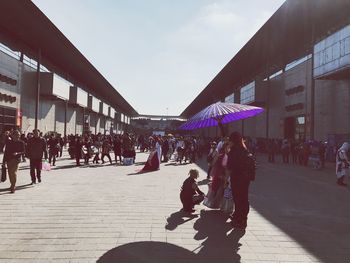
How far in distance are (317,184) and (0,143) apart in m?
22.8

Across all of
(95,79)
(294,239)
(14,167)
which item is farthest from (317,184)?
(95,79)

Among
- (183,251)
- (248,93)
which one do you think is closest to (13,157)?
(183,251)

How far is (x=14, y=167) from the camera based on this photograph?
994 cm

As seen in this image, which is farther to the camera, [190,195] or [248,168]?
[190,195]

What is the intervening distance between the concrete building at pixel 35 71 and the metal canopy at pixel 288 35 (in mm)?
16317

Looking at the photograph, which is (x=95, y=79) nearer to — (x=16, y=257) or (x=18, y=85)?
(x=18, y=85)

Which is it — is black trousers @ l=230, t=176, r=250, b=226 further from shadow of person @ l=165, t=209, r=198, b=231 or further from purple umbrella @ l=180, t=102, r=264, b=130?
purple umbrella @ l=180, t=102, r=264, b=130

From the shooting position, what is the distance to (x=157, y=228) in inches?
251

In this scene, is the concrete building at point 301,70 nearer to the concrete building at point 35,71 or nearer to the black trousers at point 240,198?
the concrete building at point 35,71

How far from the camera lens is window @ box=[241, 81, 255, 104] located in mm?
39478

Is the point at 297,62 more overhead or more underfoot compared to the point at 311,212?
more overhead

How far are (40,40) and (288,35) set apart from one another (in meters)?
20.3

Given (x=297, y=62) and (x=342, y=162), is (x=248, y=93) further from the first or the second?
(x=342, y=162)

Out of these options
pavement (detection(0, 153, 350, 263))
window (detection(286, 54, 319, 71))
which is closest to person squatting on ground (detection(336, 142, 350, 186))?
→ pavement (detection(0, 153, 350, 263))
